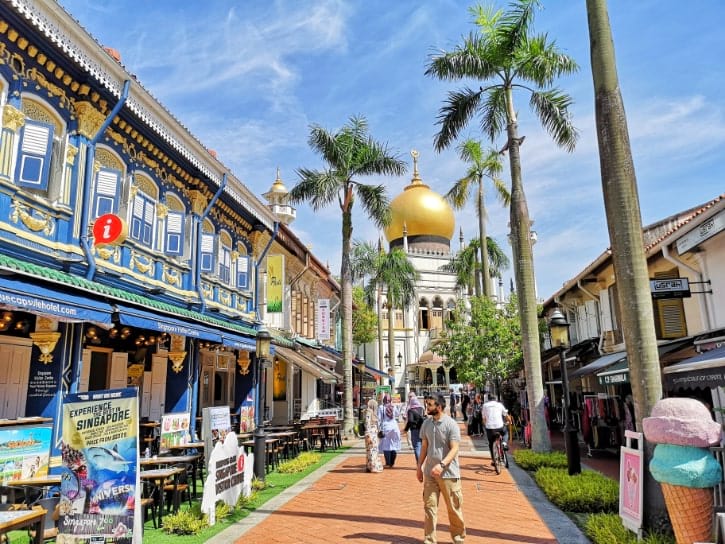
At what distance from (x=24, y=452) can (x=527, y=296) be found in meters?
10.5

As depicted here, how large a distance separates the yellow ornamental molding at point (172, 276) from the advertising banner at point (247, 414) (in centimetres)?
526

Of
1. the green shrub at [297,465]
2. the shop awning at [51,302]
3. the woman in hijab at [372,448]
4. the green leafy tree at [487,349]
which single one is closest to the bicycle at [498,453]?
the woman in hijab at [372,448]

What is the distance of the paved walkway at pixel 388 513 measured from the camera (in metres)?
6.75

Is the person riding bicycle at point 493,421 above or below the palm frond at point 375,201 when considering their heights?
below

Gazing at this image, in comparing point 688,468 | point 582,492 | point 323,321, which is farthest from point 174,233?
point 323,321

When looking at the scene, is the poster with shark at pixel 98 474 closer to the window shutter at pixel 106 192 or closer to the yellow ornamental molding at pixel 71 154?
the window shutter at pixel 106 192

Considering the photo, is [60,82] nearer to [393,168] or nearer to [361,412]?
[393,168]

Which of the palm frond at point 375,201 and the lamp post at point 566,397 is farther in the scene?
the palm frond at point 375,201

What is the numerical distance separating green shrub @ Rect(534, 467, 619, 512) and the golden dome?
47597 mm

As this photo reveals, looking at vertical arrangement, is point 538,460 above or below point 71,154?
below

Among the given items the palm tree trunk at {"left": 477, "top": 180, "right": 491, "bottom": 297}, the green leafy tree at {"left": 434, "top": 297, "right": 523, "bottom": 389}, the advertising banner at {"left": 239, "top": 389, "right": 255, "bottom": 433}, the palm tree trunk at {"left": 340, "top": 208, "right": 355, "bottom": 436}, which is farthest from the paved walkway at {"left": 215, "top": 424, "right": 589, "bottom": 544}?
the palm tree trunk at {"left": 477, "top": 180, "right": 491, "bottom": 297}

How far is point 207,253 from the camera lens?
1473 cm

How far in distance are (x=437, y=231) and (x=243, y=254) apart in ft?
136

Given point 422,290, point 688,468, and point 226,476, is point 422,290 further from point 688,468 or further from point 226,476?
point 688,468
